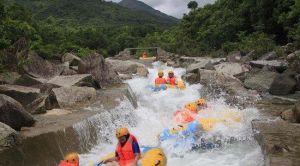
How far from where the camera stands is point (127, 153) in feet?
28.1

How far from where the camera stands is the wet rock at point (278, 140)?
316 inches

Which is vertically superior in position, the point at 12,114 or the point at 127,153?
the point at 12,114

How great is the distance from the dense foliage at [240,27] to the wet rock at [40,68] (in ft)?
40.1

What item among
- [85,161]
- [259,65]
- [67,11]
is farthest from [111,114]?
[67,11]

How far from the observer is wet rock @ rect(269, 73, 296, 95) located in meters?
16.7

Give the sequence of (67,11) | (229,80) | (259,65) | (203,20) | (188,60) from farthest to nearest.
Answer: (67,11)
(203,20)
(188,60)
(259,65)
(229,80)

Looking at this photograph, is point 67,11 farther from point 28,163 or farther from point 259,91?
point 28,163

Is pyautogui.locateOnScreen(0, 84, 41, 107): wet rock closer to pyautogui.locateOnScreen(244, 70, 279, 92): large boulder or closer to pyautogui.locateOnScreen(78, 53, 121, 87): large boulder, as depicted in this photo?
pyautogui.locateOnScreen(78, 53, 121, 87): large boulder

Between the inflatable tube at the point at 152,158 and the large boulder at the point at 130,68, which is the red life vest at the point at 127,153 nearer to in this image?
the inflatable tube at the point at 152,158

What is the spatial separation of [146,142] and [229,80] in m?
7.78

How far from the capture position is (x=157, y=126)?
1423cm

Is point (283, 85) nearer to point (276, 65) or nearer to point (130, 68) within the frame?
point (276, 65)

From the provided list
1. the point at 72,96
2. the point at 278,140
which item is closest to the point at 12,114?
the point at 72,96

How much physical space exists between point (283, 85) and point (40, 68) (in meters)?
11.2
